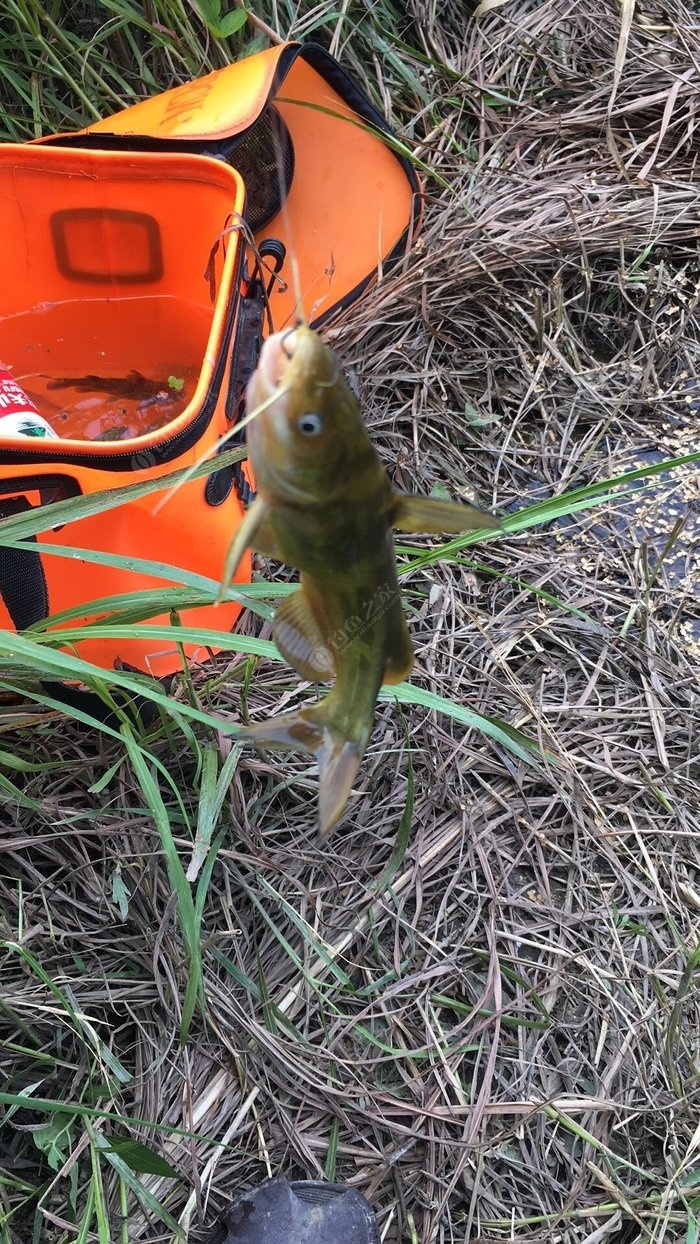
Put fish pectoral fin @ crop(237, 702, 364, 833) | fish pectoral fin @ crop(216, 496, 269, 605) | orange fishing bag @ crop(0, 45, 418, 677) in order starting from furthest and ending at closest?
orange fishing bag @ crop(0, 45, 418, 677)
fish pectoral fin @ crop(237, 702, 364, 833)
fish pectoral fin @ crop(216, 496, 269, 605)

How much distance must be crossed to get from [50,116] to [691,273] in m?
1.89

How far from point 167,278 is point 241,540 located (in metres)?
1.81

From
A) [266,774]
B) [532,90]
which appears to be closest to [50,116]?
[532,90]

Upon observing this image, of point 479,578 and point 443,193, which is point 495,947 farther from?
point 443,193

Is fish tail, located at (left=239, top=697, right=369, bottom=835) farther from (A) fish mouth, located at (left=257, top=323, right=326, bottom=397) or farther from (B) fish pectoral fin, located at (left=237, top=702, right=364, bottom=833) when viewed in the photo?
(A) fish mouth, located at (left=257, top=323, right=326, bottom=397)

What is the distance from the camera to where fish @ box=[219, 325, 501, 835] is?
0.72 m

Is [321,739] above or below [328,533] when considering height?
below

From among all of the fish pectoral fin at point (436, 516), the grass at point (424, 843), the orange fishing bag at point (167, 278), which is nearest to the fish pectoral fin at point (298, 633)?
the fish pectoral fin at point (436, 516)

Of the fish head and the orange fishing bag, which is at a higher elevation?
the fish head

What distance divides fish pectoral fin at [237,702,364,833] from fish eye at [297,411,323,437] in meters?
0.29

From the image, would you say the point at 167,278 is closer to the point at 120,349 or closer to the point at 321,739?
the point at 120,349

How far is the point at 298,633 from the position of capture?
2.89ft

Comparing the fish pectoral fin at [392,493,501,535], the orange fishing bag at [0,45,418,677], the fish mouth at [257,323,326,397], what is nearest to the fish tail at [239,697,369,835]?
the fish pectoral fin at [392,493,501,535]

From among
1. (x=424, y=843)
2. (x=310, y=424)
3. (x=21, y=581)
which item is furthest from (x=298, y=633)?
(x=424, y=843)
